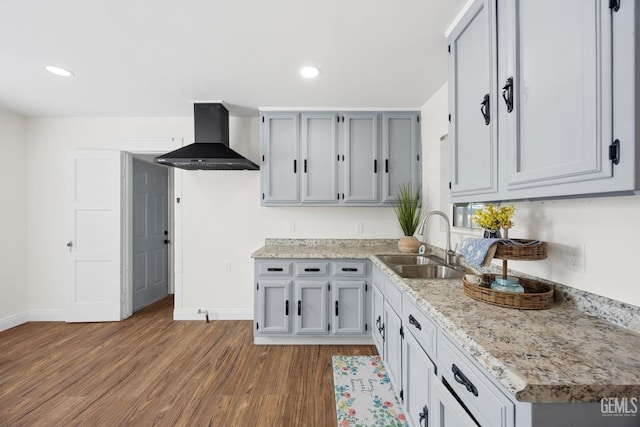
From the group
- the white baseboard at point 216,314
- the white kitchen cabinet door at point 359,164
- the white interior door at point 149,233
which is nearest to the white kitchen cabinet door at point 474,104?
the white kitchen cabinet door at point 359,164

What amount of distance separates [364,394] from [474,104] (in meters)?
2.04

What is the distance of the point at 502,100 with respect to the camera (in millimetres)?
1151

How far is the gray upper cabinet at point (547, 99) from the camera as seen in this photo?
0.71 meters

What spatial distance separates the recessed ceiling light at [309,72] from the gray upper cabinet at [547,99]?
3.41 feet

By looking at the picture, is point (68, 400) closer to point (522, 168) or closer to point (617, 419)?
point (617, 419)

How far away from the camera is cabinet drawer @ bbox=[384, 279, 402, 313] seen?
5.52 ft

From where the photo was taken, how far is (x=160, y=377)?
215 cm

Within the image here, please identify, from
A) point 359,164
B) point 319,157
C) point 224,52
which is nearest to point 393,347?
point 359,164

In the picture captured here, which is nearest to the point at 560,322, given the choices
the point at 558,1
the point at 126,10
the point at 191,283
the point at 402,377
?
the point at 402,377

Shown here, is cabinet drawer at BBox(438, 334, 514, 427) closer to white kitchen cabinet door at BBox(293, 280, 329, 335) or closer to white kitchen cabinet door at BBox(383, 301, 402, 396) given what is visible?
white kitchen cabinet door at BBox(383, 301, 402, 396)

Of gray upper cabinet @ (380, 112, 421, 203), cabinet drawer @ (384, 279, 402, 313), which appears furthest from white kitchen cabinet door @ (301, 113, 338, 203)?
cabinet drawer @ (384, 279, 402, 313)

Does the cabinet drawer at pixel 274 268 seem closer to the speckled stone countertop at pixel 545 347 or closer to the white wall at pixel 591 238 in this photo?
the speckled stone countertop at pixel 545 347

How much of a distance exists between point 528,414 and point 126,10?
2458mm

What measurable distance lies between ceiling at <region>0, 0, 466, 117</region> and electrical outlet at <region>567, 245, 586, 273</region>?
1380 mm
